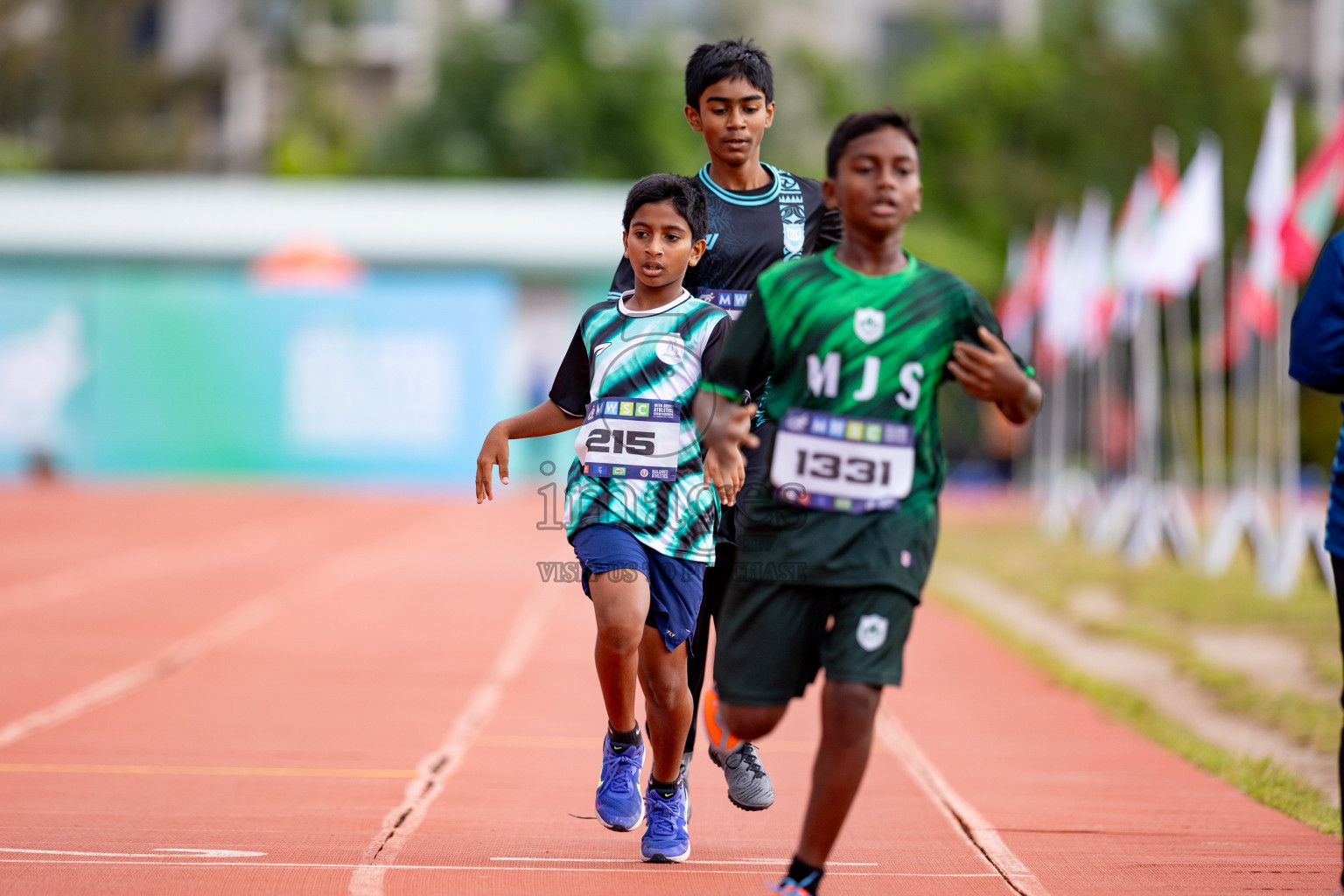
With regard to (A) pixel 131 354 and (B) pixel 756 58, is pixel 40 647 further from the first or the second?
(A) pixel 131 354

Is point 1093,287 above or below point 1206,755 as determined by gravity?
above

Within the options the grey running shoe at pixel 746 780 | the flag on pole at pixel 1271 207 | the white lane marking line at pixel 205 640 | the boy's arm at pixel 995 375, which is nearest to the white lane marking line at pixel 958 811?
the grey running shoe at pixel 746 780

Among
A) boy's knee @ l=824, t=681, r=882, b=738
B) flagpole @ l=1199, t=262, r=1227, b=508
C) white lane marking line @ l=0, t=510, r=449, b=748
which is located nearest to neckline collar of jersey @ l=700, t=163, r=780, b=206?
boy's knee @ l=824, t=681, r=882, b=738

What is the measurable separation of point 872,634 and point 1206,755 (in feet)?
13.0

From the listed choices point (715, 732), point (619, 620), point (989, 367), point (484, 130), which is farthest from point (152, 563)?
point (484, 130)

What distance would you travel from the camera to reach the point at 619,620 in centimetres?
462

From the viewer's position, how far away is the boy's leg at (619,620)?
4621 millimetres

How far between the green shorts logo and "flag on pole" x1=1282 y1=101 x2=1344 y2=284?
10.8 metres

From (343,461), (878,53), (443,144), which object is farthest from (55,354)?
(878,53)

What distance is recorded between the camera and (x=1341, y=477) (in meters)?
4.12

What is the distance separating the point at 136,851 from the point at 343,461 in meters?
27.6

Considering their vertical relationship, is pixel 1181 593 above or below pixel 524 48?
below

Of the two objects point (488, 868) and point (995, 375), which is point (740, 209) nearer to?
point (995, 375)

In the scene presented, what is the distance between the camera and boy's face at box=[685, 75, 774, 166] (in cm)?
494
